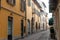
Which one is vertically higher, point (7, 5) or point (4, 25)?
point (7, 5)

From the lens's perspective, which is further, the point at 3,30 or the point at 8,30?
the point at 8,30

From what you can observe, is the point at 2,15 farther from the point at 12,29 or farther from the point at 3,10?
the point at 12,29

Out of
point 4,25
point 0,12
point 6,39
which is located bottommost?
point 6,39

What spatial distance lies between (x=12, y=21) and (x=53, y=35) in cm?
650

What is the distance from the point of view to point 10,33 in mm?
23453

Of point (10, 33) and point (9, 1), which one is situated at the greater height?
point (9, 1)

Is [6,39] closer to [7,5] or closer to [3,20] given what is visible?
[3,20]

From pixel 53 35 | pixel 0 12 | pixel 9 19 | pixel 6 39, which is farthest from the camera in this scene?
pixel 53 35

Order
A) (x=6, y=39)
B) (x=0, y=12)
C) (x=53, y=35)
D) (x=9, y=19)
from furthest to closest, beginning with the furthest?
(x=53, y=35) → (x=9, y=19) → (x=6, y=39) → (x=0, y=12)

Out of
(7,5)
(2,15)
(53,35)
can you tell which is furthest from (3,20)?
(53,35)

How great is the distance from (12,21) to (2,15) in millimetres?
4160

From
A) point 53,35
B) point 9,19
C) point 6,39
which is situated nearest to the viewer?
point 6,39

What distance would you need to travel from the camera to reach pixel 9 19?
909 inches

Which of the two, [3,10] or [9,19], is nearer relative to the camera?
[3,10]
